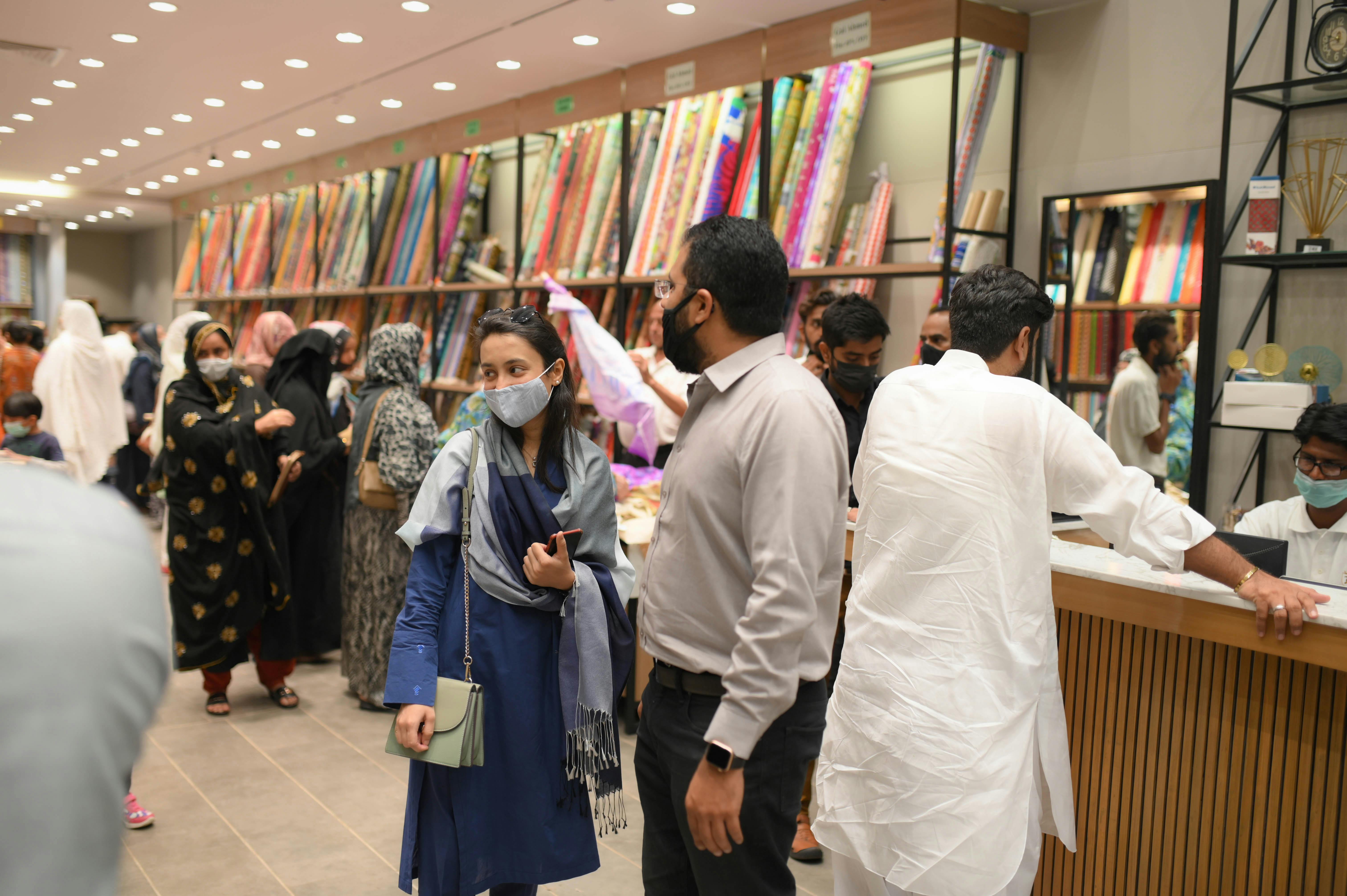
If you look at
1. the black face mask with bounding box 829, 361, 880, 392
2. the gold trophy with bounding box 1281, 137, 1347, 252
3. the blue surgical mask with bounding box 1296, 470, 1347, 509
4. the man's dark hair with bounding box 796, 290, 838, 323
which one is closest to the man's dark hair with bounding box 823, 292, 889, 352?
the black face mask with bounding box 829, 361, 880, 392

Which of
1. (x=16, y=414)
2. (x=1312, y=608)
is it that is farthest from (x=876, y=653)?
(x=16, y=414)

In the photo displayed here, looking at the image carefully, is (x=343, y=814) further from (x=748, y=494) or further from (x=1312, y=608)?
(x=1312, y=608)

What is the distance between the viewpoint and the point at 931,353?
3.35 metres

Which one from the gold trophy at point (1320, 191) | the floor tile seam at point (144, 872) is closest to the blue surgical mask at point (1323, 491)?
the gold trophy at point (1320, 191)

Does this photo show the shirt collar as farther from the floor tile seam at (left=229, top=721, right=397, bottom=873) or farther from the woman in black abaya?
the woman in black abaya

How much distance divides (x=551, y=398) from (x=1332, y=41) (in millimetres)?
2742

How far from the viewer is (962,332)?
2.15 metres

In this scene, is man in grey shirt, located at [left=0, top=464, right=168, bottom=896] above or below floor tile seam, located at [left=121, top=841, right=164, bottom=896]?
above

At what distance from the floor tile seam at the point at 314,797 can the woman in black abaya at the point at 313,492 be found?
1.94ft

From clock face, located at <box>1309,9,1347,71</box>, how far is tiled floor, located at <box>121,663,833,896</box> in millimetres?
2907

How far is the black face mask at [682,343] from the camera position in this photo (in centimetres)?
162

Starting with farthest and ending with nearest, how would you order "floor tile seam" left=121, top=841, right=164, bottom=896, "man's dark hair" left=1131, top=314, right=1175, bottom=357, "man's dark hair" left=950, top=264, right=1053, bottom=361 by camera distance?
"man's dark hair" left=1131, top=314, right=1175, bottom=357, "floor tile seam" left=121, top=841, right=164, bottom=896, "man's dark hair" left=950, top=264, right=1053, bottom=361

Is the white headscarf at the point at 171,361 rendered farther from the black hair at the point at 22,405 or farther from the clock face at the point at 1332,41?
the clock face at the point at 1332,41

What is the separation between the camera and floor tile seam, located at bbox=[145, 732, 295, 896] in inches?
116
